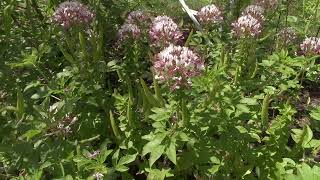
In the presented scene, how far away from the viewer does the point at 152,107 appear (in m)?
3.05

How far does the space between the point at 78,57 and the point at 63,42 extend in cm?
61

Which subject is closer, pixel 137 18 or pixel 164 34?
pixel 164 34

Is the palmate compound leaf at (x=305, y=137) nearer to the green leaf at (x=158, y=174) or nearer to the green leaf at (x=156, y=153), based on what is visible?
the green leaf at (x=158, y=174)

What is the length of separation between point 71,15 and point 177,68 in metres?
1.19

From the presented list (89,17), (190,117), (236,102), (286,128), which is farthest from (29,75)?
(286,128)

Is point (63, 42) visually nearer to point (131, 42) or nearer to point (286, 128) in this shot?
point (131, 42)

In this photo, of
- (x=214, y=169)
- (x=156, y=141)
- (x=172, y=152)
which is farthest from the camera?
(x=214, y=169)

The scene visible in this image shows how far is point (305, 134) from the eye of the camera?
308 cm

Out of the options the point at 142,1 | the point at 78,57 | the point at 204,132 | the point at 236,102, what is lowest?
the point at 204,132

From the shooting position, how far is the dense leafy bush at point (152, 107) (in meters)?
2.66

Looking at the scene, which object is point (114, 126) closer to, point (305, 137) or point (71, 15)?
point (71, 15)

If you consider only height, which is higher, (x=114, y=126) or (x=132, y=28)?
(x=132, y=28)

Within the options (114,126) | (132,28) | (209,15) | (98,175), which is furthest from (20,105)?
(209,15)

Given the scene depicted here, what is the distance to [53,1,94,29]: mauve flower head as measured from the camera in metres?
3.27
